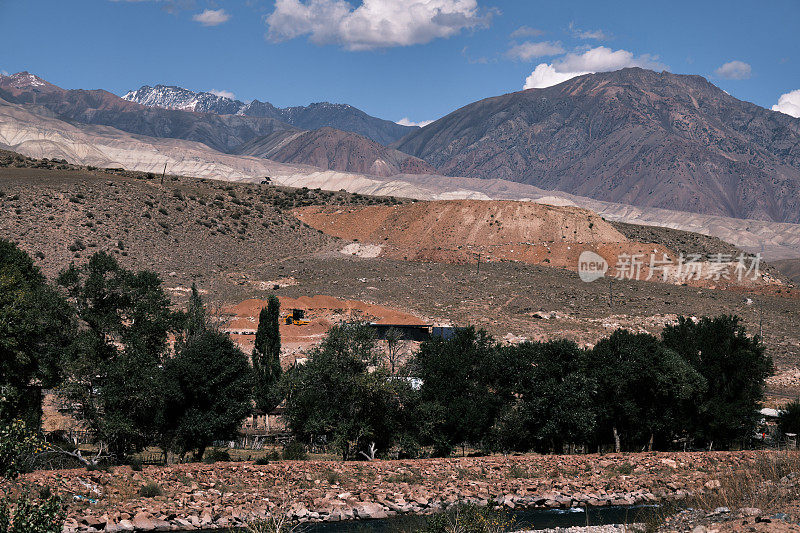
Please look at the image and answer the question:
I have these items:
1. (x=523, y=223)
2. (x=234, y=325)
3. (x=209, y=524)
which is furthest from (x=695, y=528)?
(x=523, y=223)

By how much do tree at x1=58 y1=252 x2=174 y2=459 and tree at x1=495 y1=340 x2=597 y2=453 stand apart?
50.9 ft

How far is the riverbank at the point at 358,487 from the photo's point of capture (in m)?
23.3

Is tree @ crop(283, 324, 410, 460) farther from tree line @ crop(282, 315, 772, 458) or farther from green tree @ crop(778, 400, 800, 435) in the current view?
green tree @ crop(778, 400, 800, 435)

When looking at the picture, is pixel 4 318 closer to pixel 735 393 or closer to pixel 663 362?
pixel 663 362

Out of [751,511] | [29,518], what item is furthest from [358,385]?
[29,518]

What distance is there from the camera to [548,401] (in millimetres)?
31328

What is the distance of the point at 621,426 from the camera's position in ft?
111

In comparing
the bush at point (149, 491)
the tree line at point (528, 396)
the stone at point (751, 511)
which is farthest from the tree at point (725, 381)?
the bush at point (149, 491)

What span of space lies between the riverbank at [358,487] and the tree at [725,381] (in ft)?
14.0

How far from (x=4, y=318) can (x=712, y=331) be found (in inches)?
1291
